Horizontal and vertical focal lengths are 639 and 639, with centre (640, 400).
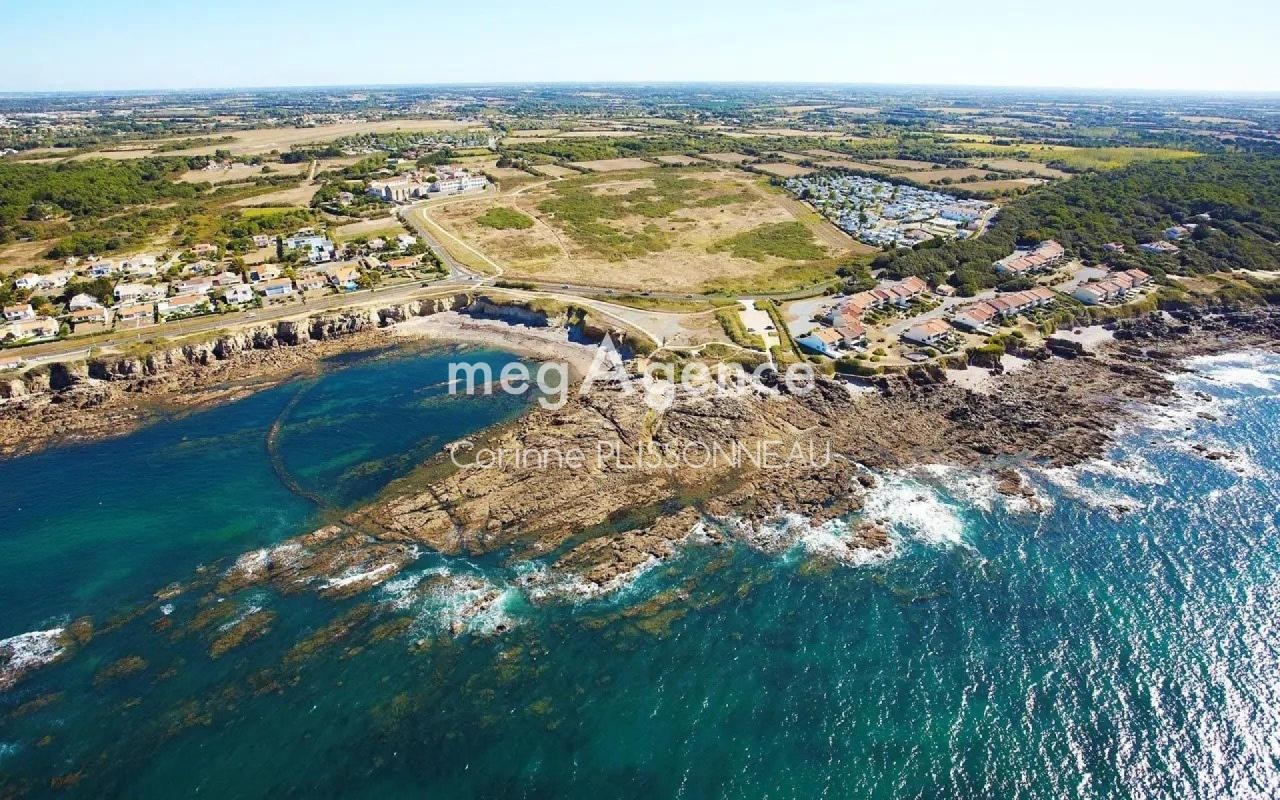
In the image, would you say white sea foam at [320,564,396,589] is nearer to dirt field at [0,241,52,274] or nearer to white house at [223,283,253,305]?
white house at [223,283,253,305]

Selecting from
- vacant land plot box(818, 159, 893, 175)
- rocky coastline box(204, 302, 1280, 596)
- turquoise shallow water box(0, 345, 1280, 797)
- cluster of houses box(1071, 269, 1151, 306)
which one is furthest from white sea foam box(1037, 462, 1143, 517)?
vacant land plot box(818, 159, 893, 175)

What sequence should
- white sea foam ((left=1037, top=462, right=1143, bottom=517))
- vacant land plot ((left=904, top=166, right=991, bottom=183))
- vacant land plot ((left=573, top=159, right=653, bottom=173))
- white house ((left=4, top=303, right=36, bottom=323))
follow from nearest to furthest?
white sea foam ((left=1037, top=462, right=1143, bottom=517)) → white house ((left=4, top=303, right=36, bottom=323)) → vacant land plot ((left=904, top=166, right=991, bottom=183)) → vacant land plot ((left=573, top=159, right=653, bottom=173))

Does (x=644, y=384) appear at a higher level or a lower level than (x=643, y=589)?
higher

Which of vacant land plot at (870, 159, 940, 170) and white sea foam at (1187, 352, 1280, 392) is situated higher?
vacant land plot at (870, 159, 940, 170)

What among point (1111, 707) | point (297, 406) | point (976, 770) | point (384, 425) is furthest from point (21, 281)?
point (1111, 707)

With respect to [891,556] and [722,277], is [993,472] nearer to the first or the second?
[891,556]

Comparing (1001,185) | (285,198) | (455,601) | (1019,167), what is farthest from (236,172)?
(1019,167)

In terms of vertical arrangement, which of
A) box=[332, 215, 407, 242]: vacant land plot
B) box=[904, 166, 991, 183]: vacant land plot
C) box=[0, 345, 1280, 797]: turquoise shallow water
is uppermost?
box=[904, 166, 991, 183]: vacant land plot
